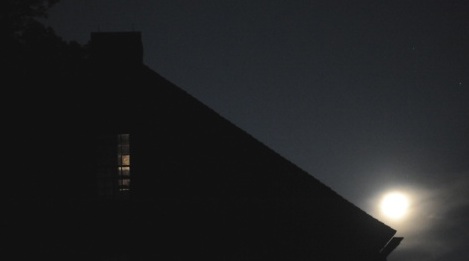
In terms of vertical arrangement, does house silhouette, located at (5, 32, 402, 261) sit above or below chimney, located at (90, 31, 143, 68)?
below

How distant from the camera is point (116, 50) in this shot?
16141 millimetres

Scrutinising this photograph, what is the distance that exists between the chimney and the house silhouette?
1.28 meters

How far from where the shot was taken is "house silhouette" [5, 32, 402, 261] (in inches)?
567

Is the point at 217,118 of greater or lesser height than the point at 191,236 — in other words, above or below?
above

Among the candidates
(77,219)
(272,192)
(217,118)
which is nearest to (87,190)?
(77,219)

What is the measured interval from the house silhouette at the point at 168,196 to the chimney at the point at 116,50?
128cm

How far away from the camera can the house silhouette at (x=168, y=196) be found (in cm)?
1440

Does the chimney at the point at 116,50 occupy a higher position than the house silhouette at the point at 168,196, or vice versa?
the chimney at the point at 116,50

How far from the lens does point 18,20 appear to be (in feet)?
68.0

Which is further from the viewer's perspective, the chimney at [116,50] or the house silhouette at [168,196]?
the chimney at [116,50]

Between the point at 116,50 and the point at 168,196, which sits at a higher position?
the point at 116,50

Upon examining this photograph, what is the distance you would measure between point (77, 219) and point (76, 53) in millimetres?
9231

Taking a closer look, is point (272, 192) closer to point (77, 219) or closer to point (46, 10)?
point (77, 219)

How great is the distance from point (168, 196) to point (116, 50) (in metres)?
4.66
